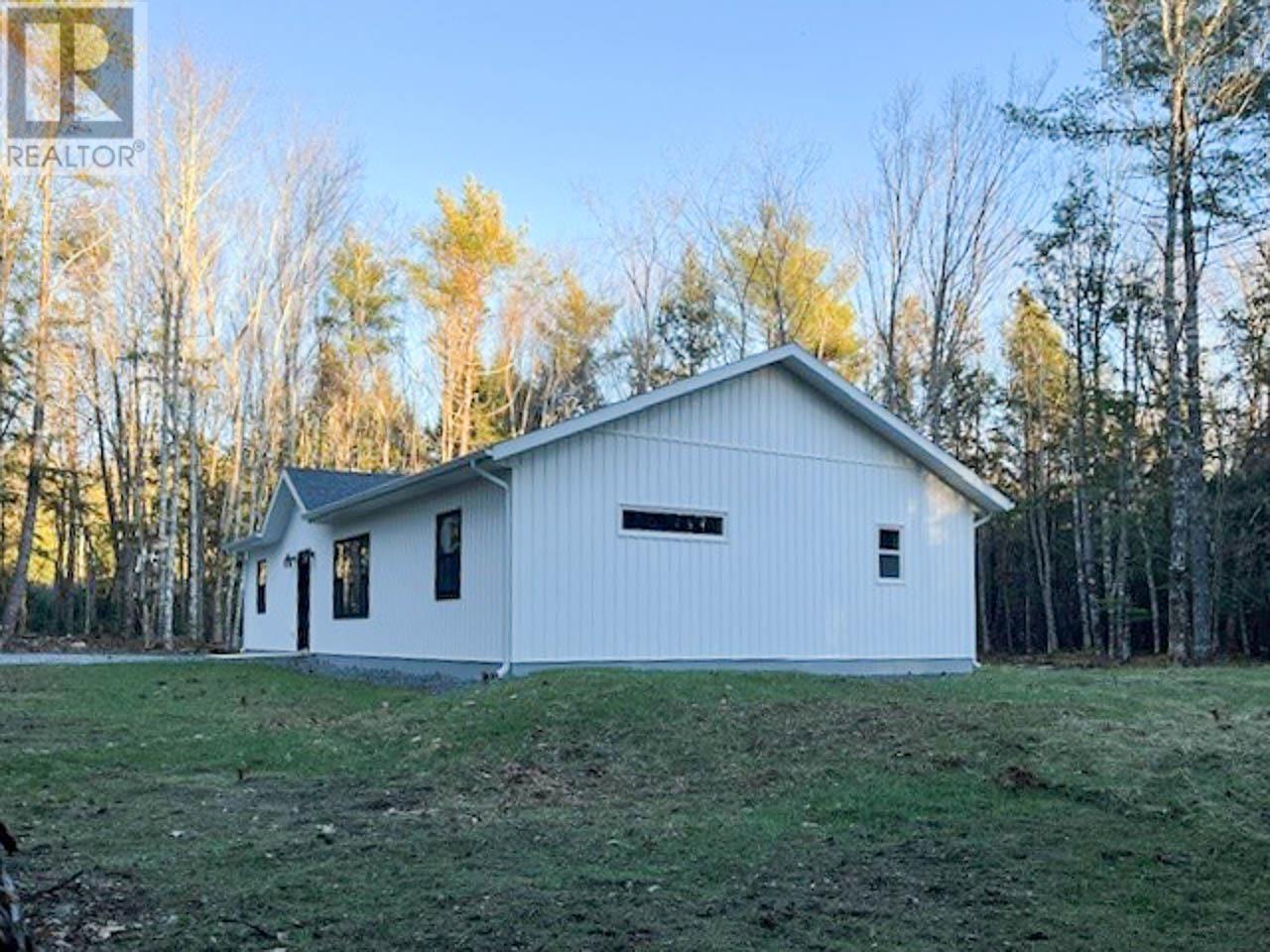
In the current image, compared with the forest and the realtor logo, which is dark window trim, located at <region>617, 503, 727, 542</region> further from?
the realtor logo

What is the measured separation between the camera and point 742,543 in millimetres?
12750

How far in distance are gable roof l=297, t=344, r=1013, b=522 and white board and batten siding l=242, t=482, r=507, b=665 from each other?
1.07 feet

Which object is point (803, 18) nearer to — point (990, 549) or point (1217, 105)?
point (1217, 105)

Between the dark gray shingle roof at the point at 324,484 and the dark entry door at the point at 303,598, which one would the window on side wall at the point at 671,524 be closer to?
the dark gray shingle roof at the point at 324,484

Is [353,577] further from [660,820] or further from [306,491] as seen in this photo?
[660,820]

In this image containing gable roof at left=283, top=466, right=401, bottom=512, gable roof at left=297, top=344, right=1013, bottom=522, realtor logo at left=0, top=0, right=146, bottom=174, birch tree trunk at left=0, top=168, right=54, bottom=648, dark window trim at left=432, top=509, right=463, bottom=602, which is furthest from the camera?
birch tree trunk at left=0, top=168, right=54, bottom=648

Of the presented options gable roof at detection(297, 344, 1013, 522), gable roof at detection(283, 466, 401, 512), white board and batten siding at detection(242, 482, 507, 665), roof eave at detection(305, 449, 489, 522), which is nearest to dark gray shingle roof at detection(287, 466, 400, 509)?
gable roof at detection(283, 466, 401, 512)

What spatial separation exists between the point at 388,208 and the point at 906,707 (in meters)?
23.0

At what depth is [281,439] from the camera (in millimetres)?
26531

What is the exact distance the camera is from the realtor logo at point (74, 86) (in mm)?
19281

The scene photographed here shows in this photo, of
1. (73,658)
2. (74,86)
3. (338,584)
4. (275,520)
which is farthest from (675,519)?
(74,86)

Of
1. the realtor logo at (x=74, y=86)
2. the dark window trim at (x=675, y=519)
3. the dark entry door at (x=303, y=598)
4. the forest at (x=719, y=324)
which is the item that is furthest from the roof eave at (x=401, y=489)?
the realtor logo at (x=74, y=86)

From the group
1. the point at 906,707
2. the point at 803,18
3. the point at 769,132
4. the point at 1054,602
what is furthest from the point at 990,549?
the point at 906,707

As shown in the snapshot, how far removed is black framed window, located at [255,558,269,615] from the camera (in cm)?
2048
